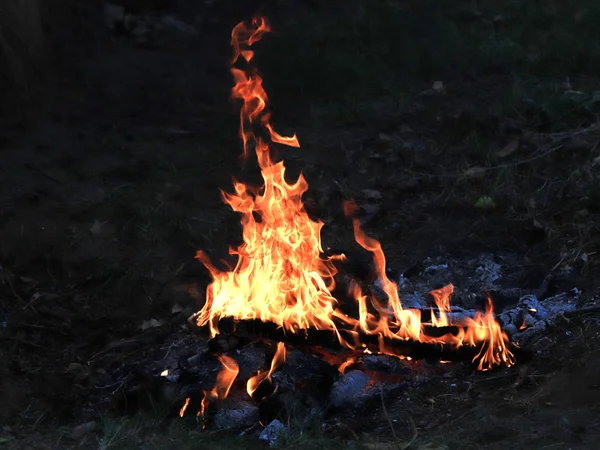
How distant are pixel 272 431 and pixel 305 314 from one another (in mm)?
867

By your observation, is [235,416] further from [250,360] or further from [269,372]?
[250,360]

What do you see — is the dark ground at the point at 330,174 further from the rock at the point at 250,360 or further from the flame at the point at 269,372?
the rock at the point at 250,360

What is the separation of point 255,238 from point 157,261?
0.96 meters

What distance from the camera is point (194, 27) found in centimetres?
912

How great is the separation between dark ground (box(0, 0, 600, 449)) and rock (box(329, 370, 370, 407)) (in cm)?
27

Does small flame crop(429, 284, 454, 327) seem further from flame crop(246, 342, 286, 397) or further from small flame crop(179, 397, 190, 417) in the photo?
small flame crop(179, 397, 190, 417)

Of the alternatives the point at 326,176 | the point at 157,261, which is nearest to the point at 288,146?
the point at 326,176

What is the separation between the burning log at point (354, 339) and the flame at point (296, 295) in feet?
0.06

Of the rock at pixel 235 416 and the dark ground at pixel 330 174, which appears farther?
the dark ground at pixel 330 174

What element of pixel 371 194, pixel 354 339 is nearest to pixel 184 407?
pixel 354 339

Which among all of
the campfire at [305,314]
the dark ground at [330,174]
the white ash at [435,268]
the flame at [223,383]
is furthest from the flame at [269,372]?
the white ash at [435,268]

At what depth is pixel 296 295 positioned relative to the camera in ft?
16.4

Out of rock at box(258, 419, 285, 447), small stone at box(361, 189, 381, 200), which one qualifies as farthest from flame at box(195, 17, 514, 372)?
small stone at box(361, 189, 381, 200)

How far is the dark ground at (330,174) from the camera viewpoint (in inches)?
176
